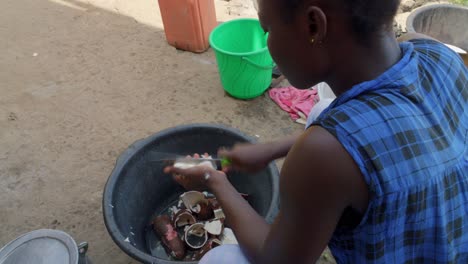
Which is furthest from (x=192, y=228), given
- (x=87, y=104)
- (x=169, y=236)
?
(x=87, y=104)

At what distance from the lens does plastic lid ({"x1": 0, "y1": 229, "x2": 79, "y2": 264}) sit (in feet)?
4.66

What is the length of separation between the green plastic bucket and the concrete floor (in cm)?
12

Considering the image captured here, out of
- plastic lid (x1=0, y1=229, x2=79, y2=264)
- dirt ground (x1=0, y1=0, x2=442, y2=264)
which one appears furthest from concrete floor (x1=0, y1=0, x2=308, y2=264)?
plastic lid (x1=0, y1=229, x2=79, y2=264)

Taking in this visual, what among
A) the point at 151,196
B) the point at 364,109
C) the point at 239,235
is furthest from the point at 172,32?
the point at 364,109

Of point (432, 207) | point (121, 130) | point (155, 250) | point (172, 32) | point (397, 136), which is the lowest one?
point (155, 250)

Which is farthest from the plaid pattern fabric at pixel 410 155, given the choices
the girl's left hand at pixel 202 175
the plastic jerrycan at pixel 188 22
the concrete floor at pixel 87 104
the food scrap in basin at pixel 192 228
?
the plastic jerrycan at pixel 188 22

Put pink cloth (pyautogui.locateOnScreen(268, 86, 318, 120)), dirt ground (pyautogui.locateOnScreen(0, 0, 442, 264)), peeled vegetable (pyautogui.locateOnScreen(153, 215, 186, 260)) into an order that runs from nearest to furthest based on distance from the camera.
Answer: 1. peeled vegetable (pyautogui.locateOnScreen(153, 215, 186, 260))
2. dirt ground (pyautogui.locateOnScreen(0, 0, 442, 264))
3. pink cloth (pyautogui.locateOnScreen(268, 86, 318, 120))

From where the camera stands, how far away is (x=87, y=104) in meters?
2.74

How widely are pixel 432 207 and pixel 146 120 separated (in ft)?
6.65

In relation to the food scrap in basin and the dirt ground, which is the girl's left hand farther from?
the dirt ground

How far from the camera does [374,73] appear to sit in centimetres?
82

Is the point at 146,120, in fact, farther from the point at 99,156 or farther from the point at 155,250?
the point at 155,250

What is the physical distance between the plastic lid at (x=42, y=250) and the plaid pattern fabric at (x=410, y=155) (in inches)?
39.7

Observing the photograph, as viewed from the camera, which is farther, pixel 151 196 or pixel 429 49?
pixel 151 196
